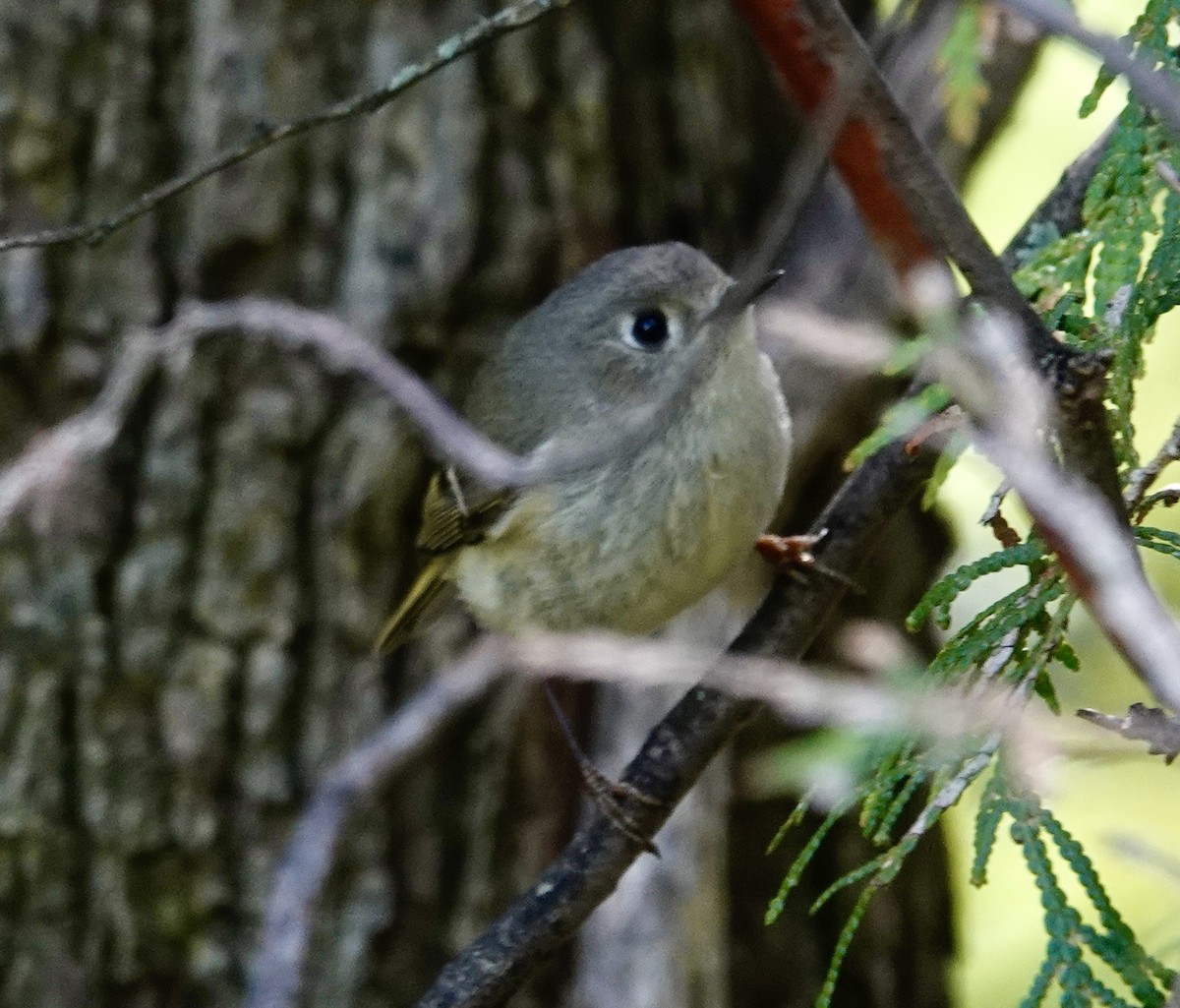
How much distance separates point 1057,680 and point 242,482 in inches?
64.0

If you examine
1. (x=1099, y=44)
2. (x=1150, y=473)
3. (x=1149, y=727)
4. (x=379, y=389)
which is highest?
(x=1099, y=44)

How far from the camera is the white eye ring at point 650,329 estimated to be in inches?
77.5

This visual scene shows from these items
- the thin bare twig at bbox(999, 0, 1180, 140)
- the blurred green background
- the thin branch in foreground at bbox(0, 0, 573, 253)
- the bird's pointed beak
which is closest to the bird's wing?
the bird's pointed beak

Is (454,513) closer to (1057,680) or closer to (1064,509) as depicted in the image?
(1057,680)

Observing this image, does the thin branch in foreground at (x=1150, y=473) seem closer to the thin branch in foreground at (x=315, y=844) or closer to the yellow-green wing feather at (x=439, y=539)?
the thin branch in foreground at (x=315, y=844)

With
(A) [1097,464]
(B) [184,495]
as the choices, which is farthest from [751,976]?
(A) [1097,464]

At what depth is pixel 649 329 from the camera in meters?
1.99

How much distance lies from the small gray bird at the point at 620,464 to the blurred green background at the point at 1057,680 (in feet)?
2.14

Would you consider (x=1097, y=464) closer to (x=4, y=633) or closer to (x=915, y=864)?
(x=4, y=633)

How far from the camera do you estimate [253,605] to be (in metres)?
2.22

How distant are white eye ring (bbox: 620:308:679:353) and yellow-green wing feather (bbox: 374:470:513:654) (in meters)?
0.27

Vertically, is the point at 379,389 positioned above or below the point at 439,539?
above

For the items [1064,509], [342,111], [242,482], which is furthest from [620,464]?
[1064,509]

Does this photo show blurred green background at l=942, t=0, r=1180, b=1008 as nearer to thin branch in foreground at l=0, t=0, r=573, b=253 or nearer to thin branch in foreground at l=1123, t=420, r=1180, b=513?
thin branch in foreground at l=1123, t=420, r=1180, b=513
